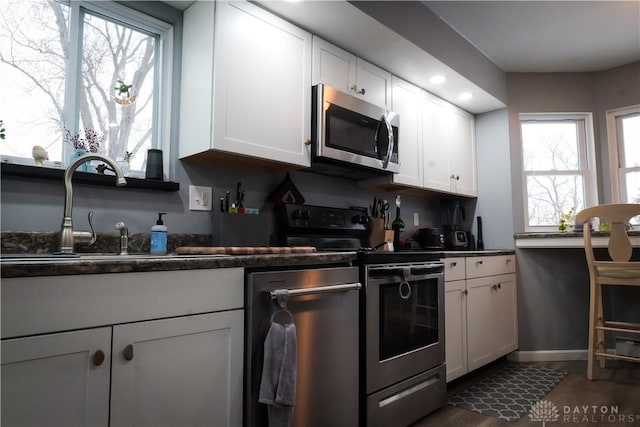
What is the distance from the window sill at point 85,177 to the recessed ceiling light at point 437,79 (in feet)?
6.55

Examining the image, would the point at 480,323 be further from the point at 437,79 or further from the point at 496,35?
the point at 496,35

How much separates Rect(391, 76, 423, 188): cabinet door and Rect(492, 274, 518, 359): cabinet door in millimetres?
1042

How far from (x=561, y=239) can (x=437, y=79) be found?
158 cm

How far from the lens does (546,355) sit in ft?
10.5

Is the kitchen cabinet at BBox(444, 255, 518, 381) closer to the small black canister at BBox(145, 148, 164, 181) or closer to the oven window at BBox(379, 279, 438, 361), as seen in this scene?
the oven window at BBox(379, 279, 438, 361)

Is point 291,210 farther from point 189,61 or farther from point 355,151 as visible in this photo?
point 189,61

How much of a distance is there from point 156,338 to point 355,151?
158 centimetres

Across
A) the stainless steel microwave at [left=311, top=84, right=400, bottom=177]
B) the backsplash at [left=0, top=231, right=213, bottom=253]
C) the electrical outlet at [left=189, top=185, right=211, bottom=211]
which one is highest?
the stainless steel microwave at [left=311, top=84, right=400, bottom=177]

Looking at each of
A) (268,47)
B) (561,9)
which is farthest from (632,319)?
(268,47)

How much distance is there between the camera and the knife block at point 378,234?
2693 mm

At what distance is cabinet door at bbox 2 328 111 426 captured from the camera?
883 mm

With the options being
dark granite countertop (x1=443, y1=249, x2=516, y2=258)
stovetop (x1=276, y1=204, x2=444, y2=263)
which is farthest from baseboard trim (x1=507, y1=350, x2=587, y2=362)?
stovetop (x1=276, y1=204, x2=444, y2=263)

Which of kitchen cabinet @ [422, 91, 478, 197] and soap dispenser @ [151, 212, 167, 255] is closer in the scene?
soap dispenser @ [151, 212, 167, 255]

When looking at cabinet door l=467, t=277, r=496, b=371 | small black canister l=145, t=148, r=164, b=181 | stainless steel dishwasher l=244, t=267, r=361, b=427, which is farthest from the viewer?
cabinet door l=467, t=277, r=496, b=371
